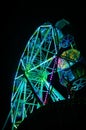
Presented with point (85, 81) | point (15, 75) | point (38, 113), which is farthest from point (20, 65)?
point (38, 113)

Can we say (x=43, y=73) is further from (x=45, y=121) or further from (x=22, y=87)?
(x=45, y=121)

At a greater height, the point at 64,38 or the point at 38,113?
the point at 64,38

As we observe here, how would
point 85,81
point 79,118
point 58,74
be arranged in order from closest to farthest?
1. point 79,118
2. point 85,81
3. point 58,74

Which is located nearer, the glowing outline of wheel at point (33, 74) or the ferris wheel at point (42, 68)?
the ferris wheel at point (42, 68)

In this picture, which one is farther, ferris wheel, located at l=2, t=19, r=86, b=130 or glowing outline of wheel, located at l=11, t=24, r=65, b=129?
glowing outline of wheel, located at l=11, t=24, r=65, b=129
